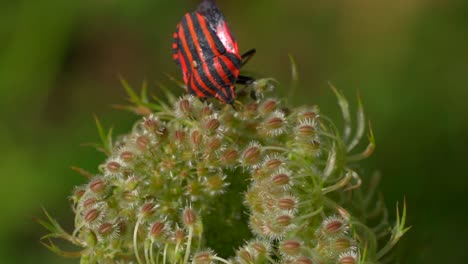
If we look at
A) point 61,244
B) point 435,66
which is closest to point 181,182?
point 61,244

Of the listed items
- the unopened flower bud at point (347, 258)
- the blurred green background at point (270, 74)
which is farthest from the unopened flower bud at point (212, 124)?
the blurred green background at point (270, 74)

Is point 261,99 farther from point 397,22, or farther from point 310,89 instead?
point 397,22

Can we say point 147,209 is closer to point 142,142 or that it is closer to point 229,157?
point 142,142

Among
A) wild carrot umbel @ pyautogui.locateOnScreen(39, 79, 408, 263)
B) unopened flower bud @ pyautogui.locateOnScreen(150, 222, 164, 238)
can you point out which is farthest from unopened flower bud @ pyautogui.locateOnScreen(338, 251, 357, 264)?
unopened flower bud @ pyautogui.locateOnScreen(150, 222, 164, 238)

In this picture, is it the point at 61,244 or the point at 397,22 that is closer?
the point at 61,244

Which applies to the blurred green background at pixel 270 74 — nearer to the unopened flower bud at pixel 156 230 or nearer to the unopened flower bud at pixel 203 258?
the unopened flower bud at pixel 203 258
